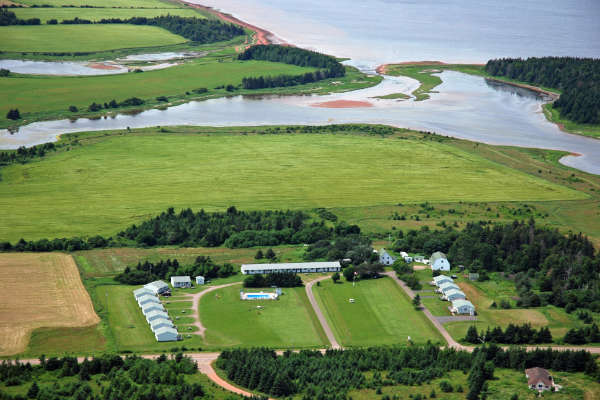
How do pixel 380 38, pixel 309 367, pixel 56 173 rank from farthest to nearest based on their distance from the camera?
pixel 380 38 < pixel 56 173 < pixel 309 367

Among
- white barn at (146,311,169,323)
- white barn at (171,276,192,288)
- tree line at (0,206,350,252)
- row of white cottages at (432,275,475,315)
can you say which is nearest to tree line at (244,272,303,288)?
white barn at (171,276,192,288)

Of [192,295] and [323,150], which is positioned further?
[323,150]

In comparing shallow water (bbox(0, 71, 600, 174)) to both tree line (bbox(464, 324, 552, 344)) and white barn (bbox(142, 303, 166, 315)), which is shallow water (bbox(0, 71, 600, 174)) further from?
white barn (bbox(142, 303, 166, 315))

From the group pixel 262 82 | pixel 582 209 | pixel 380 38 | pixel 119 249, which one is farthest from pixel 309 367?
pixel 380 38

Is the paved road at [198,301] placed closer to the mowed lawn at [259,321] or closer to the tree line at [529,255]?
the mowed lawn at [259,321]

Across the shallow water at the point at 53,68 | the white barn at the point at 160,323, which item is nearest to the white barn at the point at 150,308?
the white barn at the point at 160,323

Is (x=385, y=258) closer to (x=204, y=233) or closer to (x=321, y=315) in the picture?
(x=321, y=315)

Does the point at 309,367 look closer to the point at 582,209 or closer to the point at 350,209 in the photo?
the point at 350,209

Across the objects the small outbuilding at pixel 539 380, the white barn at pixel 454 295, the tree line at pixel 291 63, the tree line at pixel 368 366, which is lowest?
the tree line at pixel 368 366
